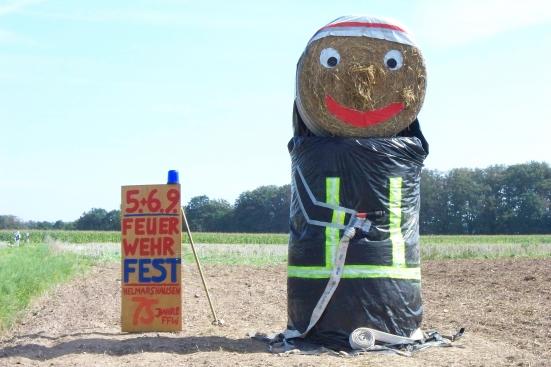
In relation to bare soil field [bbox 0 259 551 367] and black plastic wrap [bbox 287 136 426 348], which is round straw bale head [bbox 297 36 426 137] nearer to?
black plastic wrap [bbox 287 136 426 348]

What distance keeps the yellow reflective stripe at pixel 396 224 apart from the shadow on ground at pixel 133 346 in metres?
1.59

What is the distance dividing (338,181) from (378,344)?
159 cm

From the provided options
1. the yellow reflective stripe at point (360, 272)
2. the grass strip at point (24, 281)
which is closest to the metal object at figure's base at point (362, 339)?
the yellow reflective stripe at point (360, 272)

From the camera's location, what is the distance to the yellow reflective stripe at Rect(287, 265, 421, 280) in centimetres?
780

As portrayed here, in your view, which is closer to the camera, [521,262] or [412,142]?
[412,142]

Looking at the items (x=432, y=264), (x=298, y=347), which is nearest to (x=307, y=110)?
(x=298, y=347)

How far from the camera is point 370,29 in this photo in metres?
8.02

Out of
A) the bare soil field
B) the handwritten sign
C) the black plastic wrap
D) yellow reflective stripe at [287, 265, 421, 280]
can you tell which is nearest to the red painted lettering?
the handwritten sign

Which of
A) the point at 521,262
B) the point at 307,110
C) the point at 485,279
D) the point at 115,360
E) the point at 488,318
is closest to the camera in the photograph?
the point at 115,360

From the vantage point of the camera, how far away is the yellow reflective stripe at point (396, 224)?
7.97 m

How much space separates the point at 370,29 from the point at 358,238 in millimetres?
2018

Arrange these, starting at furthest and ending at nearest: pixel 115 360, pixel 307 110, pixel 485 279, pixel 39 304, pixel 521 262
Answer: pixel 521 262, pixel 485 279, pixel 39 304, pixel 307 110, pixel 115 360

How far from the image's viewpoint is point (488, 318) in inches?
420

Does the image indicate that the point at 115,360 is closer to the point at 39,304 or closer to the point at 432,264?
the point at 39,304
